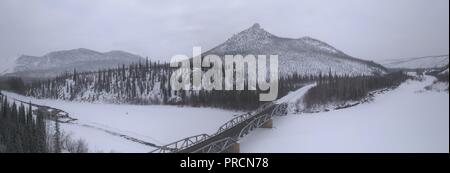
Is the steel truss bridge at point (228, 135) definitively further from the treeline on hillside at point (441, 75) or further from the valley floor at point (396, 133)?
the treeline on hillside at point (441, 75)

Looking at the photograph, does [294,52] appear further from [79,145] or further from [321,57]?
[79,145]

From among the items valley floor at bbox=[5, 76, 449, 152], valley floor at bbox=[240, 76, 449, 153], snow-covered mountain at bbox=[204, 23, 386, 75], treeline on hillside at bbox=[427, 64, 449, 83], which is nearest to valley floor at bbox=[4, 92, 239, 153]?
valley floor at bbox=[5, 76, 449, 152]

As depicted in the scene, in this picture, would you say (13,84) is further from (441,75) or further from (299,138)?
(441,75)

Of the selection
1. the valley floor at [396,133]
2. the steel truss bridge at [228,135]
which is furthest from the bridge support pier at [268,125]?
the valley floor at [396,133]

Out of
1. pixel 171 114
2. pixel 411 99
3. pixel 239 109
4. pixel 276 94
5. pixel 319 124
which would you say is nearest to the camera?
pixel 411 99

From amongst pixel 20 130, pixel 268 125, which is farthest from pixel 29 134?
pixel 268 125

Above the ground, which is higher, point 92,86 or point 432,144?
point 92,86

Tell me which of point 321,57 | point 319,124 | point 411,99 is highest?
point 321,57
